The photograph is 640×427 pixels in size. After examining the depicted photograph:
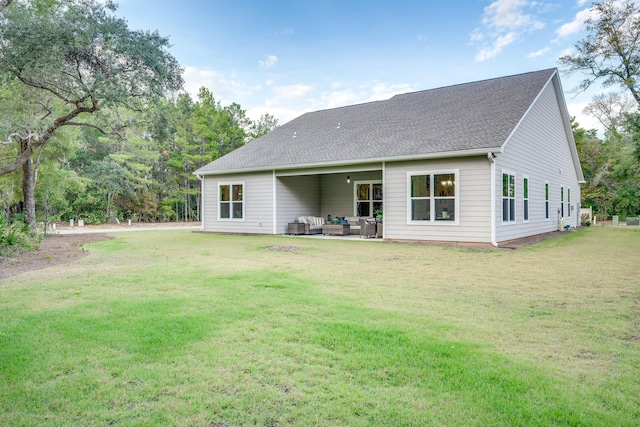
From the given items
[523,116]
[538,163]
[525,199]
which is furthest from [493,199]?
[538,163]

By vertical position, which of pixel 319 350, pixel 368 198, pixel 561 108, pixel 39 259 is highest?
pixel 561 108

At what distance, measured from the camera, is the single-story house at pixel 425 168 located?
1086cm

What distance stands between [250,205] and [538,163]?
11.0 m

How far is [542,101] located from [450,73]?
7.33 metres

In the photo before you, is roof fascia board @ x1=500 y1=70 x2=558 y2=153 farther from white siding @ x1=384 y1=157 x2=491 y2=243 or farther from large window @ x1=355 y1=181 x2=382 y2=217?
large window @ x1=355 y1=181 x2=382 y2=217

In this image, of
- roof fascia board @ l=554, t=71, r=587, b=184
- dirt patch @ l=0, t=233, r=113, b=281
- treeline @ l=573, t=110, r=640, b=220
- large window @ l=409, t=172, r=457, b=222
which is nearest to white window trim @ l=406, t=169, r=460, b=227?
large window @ l=409, t=172, r=457, b=222

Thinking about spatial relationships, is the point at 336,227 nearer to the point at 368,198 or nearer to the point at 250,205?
the point at 368,198

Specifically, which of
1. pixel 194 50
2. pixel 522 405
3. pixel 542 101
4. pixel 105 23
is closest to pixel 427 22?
pixel 542 101

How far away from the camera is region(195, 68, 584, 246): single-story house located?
10.9 metres

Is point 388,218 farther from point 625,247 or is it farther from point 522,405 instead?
point 522,405

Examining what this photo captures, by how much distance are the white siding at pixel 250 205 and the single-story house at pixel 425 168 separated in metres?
0.04

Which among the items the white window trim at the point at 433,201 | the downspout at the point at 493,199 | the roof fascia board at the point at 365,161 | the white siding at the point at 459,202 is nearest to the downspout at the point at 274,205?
the roof fascia board at the point at 365,161

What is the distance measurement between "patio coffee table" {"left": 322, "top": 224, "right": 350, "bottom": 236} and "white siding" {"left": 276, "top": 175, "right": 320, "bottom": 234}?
1.67m

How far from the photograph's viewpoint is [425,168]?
11.5m
